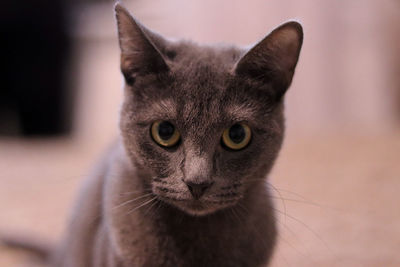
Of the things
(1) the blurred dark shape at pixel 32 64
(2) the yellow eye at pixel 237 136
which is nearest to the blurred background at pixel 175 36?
(1) the blurred dark shape at pixel 32 64

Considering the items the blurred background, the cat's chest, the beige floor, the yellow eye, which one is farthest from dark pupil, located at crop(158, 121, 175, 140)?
the blurred background

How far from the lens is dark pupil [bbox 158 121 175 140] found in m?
1.08

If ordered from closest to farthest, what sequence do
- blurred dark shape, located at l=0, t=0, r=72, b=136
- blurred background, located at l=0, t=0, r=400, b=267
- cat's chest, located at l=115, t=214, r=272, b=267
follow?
cat's chest, located at l=115, t=214, r=272, b=267 < blurred background, located at l=0, t=0, r=400, b=267 < blurred dark shape, located at l=0, t=0, r=72, b=136

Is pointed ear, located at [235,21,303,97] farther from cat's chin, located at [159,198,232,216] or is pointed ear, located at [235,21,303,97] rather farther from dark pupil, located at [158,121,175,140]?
cat's chin, located at [159,198,232,216]

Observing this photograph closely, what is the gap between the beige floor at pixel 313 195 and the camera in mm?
1476

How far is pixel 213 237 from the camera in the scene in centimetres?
114

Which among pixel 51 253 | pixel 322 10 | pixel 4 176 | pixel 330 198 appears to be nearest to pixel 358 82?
pixel 322 10

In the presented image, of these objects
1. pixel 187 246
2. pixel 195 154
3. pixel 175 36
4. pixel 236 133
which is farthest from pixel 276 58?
pixel 175 36

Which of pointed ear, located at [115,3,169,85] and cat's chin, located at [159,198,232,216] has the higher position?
pointed ear, located at [115,3,169,85]

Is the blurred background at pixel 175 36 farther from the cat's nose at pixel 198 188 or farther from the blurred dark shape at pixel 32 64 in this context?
the cat's nose at pixel 198 188

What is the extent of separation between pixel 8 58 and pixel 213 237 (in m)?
3.88

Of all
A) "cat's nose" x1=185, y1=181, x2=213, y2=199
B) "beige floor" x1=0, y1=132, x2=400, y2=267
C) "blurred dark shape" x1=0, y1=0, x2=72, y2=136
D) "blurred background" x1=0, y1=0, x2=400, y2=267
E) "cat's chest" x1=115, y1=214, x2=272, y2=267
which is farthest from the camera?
"blurred dark shape" x1=0, y1=0, x2=72, y2=136

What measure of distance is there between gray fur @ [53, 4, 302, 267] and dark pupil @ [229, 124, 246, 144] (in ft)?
0.07

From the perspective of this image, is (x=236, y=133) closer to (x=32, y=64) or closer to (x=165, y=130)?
(x=165, y=130)
